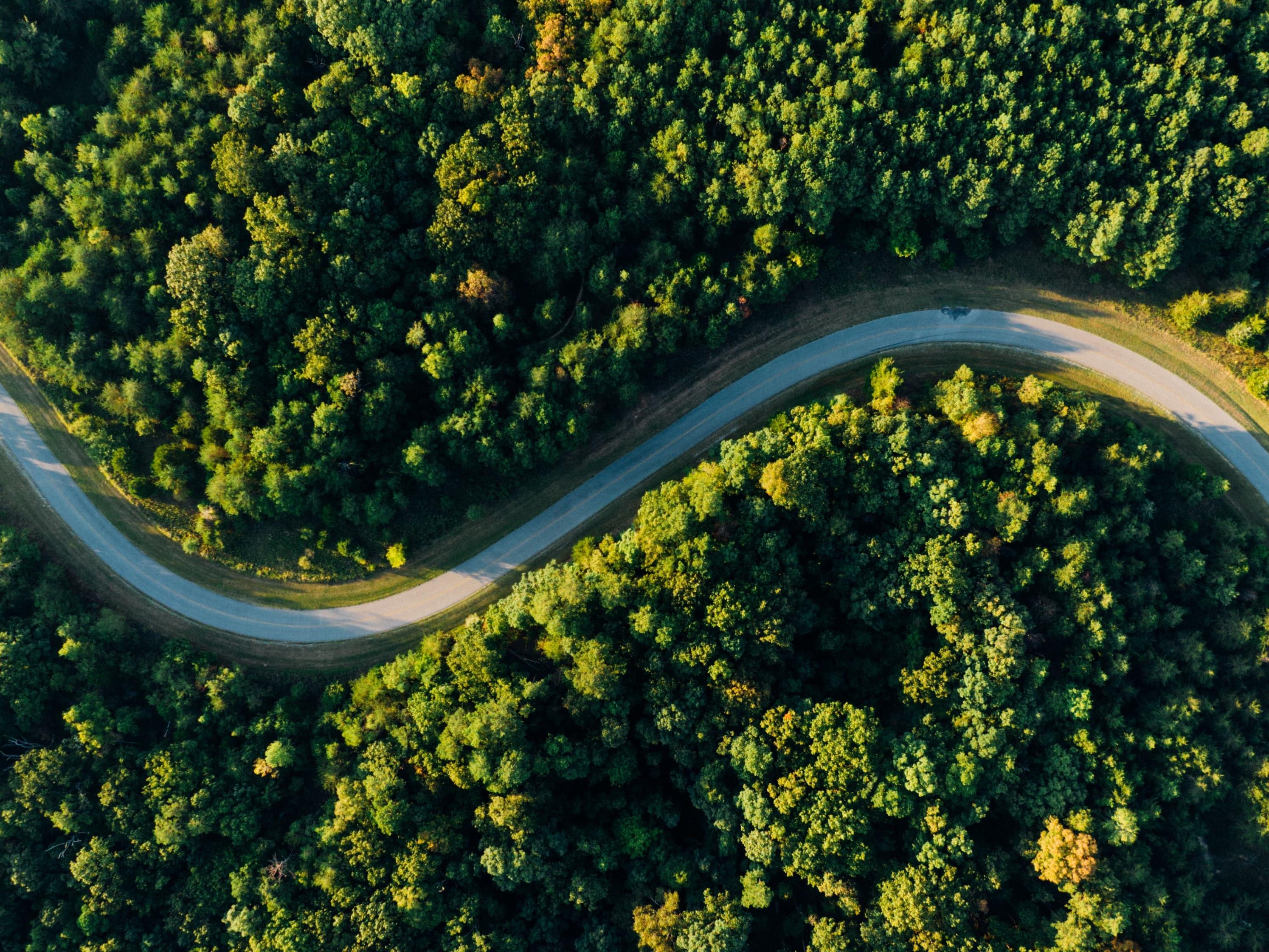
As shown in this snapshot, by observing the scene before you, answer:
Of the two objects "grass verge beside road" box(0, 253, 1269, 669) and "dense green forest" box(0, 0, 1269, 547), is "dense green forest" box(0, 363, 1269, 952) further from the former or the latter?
"dense green forest" box(0, 0, 1269, 547)

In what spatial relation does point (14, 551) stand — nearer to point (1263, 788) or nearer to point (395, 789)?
point (395, 789)

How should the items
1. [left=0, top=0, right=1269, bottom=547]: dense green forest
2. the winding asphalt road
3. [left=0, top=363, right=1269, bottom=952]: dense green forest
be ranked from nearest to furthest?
[left=0, top=363, right=1269, bottom=952]: dense green forest, [left=0, top=0, right=1269, bottom=547]: dense green forest, the winding asphalt road

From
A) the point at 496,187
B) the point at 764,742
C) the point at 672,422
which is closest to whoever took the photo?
the point at 764,742

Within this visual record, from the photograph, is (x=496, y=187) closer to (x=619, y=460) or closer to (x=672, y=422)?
(x=672, y=422)

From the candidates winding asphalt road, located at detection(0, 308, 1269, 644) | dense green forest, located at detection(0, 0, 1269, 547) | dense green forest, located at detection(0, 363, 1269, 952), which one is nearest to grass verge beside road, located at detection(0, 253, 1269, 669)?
winding asphalt road, located at detection(0, 308, 1269, 644)

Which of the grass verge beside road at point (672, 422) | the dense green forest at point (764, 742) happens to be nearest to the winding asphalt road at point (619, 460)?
the grass verge beside road at point (672, 422)

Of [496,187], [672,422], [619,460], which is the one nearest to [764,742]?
[619,460]
